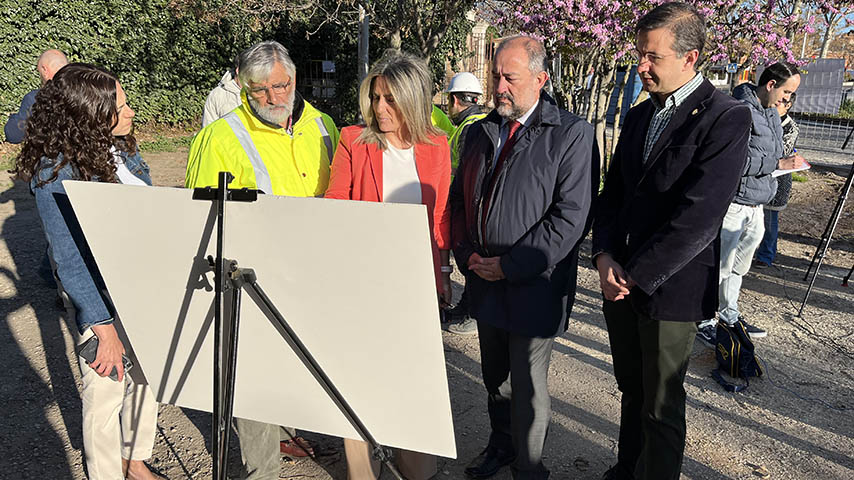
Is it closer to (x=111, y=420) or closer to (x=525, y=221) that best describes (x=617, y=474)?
(x=525, y=221)

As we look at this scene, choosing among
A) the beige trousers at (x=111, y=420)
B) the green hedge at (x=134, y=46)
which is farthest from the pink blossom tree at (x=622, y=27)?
the green hedge at (x=134, y=46)

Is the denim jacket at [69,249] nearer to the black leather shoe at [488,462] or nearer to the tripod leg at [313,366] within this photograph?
the tripod leg at [313,366]

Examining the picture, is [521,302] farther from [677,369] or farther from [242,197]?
[242,197]

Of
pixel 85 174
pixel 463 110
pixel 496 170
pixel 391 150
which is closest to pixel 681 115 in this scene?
pixel 496 170

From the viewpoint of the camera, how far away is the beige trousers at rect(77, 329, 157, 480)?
234cm

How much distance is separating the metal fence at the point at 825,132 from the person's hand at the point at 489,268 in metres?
14.0

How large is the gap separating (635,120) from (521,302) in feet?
2.96

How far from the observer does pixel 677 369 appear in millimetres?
2234

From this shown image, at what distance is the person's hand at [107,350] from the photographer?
221 cm

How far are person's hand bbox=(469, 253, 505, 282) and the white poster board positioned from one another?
906 mm

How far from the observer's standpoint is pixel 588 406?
3434mm

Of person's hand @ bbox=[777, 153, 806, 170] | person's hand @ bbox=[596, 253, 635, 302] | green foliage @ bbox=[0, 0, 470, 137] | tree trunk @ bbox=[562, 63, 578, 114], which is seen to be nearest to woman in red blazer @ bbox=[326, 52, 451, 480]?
person's hand @ bbox=[596, 253, 635, 302]

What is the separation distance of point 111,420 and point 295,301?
4.68 ft

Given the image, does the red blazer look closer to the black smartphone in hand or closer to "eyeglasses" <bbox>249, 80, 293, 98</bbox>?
"eyeglasses" <bbox>249, 80, 293, 98</bbox>
